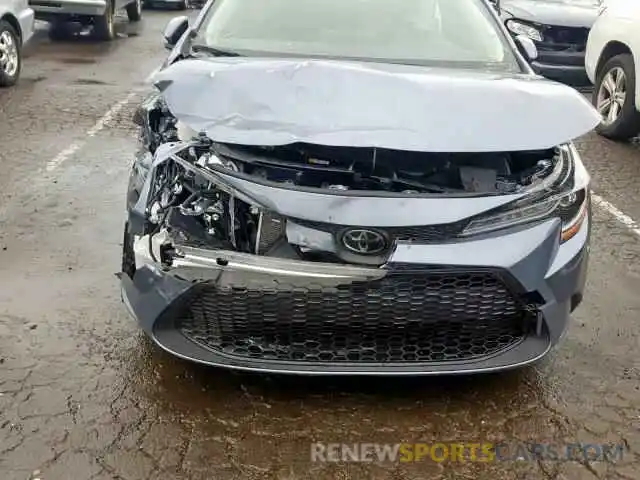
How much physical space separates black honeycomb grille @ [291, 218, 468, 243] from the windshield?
5.05ft

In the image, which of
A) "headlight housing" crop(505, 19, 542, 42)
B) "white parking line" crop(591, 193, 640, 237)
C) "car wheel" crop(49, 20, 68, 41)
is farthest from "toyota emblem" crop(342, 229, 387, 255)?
"car wheel" crop(49, 20, 68, 41)

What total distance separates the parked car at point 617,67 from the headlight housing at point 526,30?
5.14 feet

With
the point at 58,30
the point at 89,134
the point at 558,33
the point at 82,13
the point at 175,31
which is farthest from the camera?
the point at 58,30

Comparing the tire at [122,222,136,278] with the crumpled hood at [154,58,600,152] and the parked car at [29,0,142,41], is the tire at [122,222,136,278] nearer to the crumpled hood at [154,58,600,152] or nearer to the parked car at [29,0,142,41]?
the crumpled hood at [154,58,600,152]

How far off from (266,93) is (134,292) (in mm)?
1000

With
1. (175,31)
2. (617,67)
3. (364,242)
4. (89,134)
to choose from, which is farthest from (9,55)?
(364,242)

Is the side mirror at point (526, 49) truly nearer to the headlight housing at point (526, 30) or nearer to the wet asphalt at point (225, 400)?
the wet asphalt at point (225, 400)

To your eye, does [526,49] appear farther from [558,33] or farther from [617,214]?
[558,33]

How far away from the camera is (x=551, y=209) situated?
2.96 meters

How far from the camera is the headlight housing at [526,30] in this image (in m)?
9.41

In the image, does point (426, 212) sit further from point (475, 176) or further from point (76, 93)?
point (76, 93)

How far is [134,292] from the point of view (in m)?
3.06

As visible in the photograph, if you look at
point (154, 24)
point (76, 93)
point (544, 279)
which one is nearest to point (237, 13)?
point (544, 279)

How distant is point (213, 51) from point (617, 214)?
10.2ft
